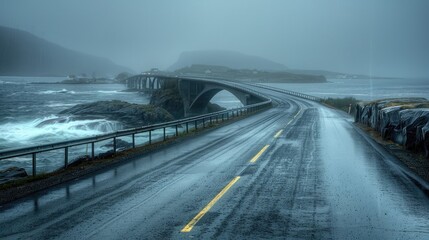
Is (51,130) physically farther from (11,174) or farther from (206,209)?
(206,209)

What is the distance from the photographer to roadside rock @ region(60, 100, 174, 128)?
50531 mm

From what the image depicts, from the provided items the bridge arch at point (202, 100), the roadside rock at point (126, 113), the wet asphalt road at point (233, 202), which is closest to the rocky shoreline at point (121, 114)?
the roadside rock at point (126, 113)

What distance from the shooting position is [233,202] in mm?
7844

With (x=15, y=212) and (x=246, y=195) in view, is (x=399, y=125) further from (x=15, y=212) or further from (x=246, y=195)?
(x=15, y=212)

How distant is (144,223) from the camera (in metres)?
6.61

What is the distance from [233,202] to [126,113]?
46432 mm

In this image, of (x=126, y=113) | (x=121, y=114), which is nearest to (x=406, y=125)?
(x=126, y=113)

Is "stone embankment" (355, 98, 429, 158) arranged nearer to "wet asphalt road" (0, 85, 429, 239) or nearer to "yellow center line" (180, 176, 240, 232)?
"wet asphalt road" (0, 85, 429, 239)

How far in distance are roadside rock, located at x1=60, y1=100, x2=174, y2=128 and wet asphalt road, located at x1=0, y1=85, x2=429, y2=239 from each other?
37.6m

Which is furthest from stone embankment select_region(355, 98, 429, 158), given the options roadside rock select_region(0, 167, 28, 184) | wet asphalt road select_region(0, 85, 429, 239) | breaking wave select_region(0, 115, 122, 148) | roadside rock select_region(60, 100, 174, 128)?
roadside rock select_region(60, 100, 174, 128)

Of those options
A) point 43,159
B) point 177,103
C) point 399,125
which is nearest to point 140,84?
point 177,103

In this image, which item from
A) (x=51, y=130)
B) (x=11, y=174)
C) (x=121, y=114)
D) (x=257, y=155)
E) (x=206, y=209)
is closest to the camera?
(x=206, y=209)

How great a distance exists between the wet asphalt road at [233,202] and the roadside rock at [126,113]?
1480 inches

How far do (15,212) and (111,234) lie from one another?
274cm
